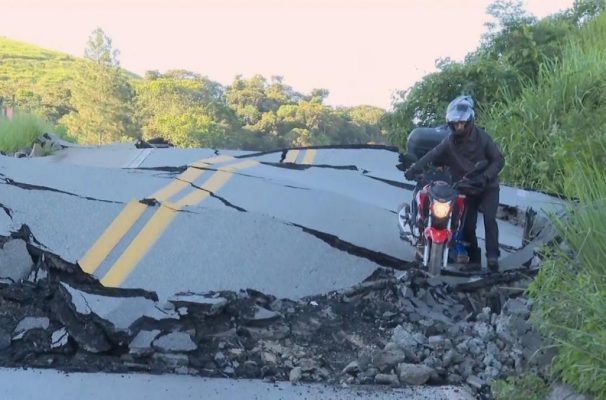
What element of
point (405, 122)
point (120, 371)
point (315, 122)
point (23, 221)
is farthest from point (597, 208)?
point (315, 122)

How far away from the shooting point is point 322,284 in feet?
20.3

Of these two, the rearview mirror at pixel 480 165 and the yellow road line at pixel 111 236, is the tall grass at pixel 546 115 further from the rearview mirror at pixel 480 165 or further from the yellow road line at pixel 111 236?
the yellow road line at pixel 111 236

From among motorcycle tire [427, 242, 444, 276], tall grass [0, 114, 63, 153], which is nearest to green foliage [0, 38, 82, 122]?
tall grass [0, 114, 63, 153]

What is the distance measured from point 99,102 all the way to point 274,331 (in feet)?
134

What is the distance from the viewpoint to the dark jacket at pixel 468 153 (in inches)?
267

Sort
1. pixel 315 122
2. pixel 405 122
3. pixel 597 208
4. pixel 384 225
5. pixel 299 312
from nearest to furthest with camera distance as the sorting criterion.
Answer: pixel 597 208 < pixel 299 312 < pixel 384 225 < pixel 405 122 < pixel 315 122

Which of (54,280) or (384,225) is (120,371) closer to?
(54,280)

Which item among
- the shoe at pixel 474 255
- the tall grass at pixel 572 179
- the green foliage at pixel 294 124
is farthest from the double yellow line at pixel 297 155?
the green foliage at pixel 294 124

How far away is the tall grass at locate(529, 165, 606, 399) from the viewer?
12.2ft

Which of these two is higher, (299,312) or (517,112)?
(517,112)

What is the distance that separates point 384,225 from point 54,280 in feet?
12.7

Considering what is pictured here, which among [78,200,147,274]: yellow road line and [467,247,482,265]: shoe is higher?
[467,247,482,265]: shoe

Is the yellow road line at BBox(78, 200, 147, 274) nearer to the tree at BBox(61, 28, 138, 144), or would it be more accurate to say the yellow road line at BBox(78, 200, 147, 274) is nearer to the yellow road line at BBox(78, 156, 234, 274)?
the yellow road line at BBox(78, 156, 234, 274)

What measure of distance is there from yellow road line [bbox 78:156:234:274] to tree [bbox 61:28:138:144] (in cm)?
3501
